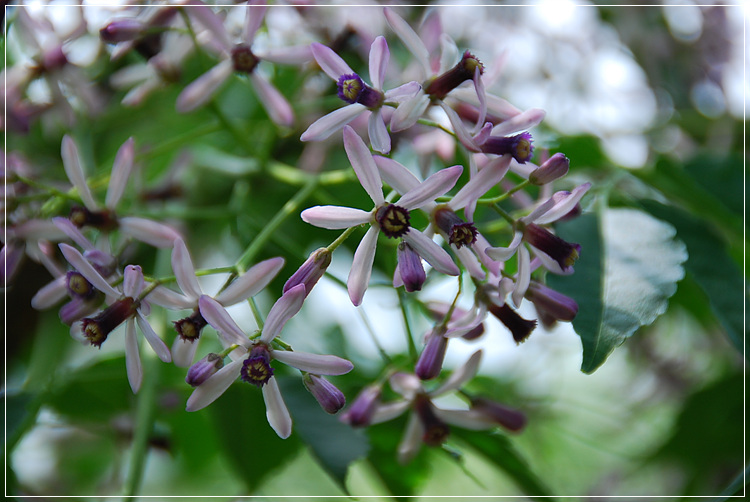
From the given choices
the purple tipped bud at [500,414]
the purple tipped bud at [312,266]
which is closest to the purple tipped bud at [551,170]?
the purple tipped bud at [312,266]

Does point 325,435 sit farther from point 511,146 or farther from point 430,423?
point 511,146

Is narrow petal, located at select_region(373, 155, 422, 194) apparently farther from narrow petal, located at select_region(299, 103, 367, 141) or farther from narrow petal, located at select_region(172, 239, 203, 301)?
narrow petal, located at select_region(172, 239, 203, 301)

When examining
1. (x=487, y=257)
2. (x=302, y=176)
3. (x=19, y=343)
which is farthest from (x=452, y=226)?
(x=19, y=343)

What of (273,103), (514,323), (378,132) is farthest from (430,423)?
(273,103)

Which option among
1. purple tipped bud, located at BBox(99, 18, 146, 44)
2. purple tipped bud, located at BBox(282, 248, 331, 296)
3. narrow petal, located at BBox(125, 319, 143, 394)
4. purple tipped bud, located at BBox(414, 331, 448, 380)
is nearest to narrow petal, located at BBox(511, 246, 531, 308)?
purple tipped bud, located at BBox(414, 331, 448, 380)

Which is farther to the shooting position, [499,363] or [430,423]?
[499,363]

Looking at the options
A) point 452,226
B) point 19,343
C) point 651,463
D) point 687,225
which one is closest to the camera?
point 452,226

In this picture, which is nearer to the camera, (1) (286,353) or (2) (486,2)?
(1) (286,353)

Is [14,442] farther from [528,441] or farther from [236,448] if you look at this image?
[528,441]
